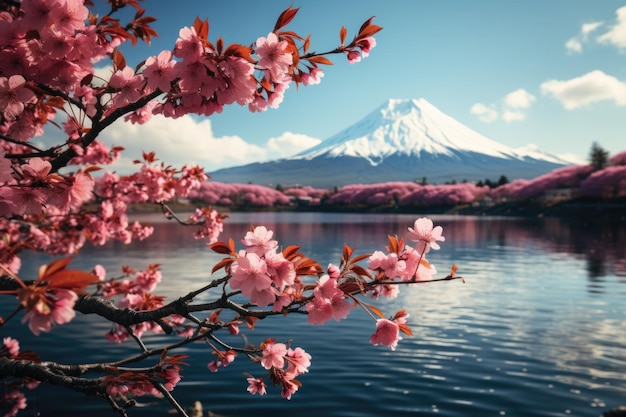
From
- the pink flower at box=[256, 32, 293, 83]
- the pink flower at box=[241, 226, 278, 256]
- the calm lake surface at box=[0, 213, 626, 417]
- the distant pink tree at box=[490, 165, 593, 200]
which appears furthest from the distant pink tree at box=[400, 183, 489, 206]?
the pink flower at box=[241, 226, 278, 256]

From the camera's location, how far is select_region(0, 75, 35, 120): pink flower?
279 cm

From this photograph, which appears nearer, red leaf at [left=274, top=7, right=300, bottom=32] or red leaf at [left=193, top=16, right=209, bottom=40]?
red leaf at [left=193, top=16, right=209, bottom=40]

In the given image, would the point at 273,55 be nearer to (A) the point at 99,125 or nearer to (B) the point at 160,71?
(B) the point at 160,71

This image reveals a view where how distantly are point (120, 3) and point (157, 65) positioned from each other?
1.31 meters

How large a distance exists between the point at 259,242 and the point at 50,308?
3.40 ft

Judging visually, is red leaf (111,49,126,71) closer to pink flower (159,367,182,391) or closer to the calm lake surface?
pink flower (159,367,182,391)

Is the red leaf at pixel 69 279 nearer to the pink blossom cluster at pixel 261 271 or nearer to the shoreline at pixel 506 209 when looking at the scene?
the pink blossom cluster at pixel 261 271

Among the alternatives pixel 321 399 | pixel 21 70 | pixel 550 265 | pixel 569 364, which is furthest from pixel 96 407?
pixel 550 265

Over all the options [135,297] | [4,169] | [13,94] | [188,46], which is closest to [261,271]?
[188,46]

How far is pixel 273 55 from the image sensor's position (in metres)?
2.72

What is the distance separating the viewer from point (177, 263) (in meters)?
25.0

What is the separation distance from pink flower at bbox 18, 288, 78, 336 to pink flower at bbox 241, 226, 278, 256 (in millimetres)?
927

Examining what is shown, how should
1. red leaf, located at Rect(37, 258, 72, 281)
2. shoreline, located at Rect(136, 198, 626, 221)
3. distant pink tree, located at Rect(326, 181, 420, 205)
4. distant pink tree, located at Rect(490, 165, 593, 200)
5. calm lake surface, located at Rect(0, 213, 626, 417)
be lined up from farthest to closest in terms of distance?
distant pink tree, located at Rect(326, 181, 420, 205) < distant pink tree, located at Rect(490, 165, 593, 200) < shoreline, located at Rect(136, 198, 626, 221) < calm lake surface, located at Rect(0, 213, 626, 417) < red leaf, located at Rect(37, 258, 72, 281)

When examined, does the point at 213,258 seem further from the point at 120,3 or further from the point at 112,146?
the point at 120,3
